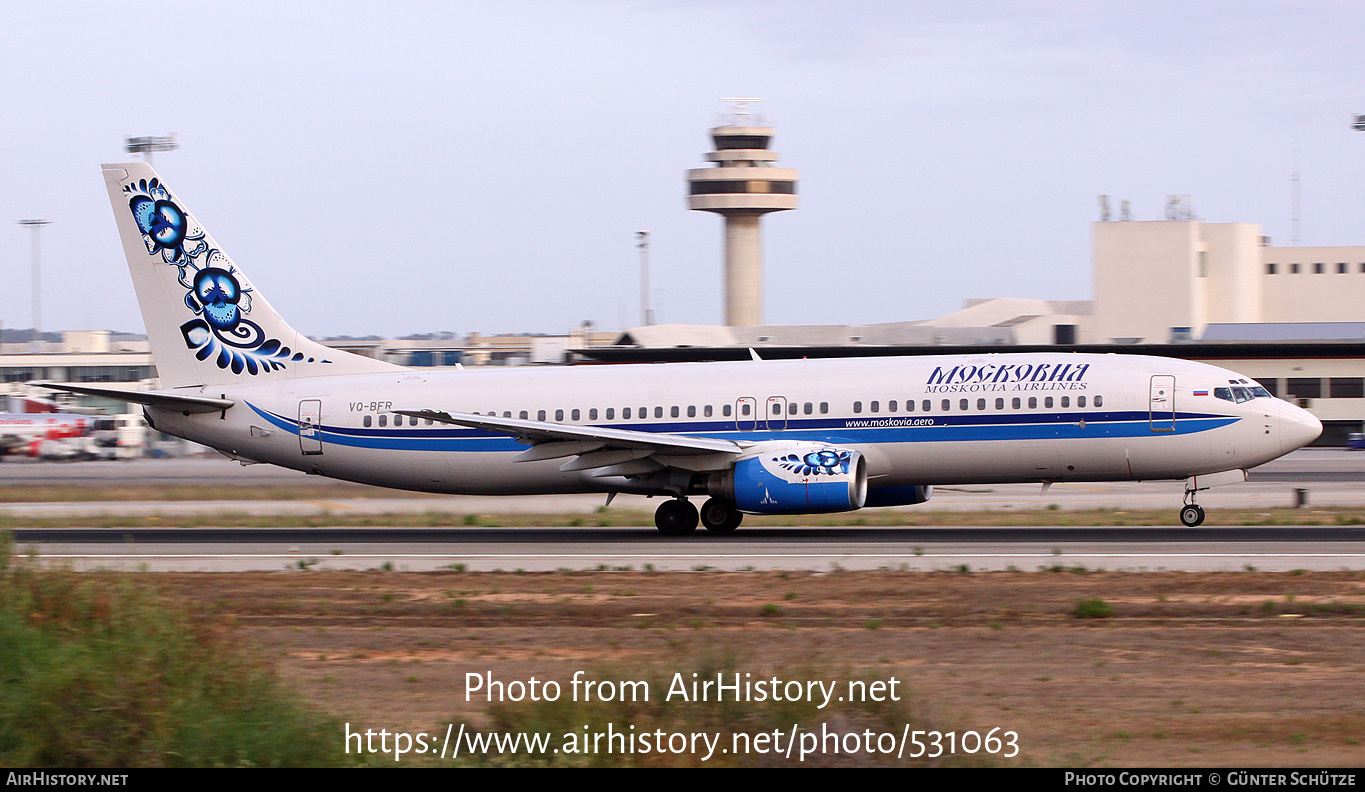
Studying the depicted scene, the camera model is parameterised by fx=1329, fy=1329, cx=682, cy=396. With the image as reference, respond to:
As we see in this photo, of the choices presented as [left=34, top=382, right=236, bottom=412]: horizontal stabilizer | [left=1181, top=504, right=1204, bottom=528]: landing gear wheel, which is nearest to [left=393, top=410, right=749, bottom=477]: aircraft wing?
[left=34, top=382, right=236, bottom=412]: horizontal stabilizer

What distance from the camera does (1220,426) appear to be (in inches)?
1061

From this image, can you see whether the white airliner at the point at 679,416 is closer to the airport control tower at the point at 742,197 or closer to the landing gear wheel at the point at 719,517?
the landing gear wheel at the point at 719,517

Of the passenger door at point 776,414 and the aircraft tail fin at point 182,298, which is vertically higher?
the aircraft tail fin at point 182,298

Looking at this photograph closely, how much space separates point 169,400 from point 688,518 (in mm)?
12246

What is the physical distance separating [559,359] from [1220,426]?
2904 inches

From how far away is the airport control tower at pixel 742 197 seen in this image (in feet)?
407

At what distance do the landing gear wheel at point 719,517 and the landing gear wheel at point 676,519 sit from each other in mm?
311

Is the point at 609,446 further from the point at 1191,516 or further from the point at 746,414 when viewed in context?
the point at 1191,516

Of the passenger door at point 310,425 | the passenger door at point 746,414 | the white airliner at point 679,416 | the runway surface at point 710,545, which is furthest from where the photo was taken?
the passenger door at point 310,425

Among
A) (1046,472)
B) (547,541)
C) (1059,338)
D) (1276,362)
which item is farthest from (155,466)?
(1276,362)

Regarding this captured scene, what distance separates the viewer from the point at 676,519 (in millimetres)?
28969

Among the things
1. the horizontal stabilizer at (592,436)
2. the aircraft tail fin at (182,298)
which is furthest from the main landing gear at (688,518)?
the aircraft tail fin at (182,298)

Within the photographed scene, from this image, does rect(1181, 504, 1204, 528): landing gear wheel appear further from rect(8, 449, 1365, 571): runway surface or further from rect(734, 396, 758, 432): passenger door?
rect(734, 396, 758, 432): passenger door

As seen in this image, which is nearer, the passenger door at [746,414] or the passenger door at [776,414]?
the passenger door at [776,414]
